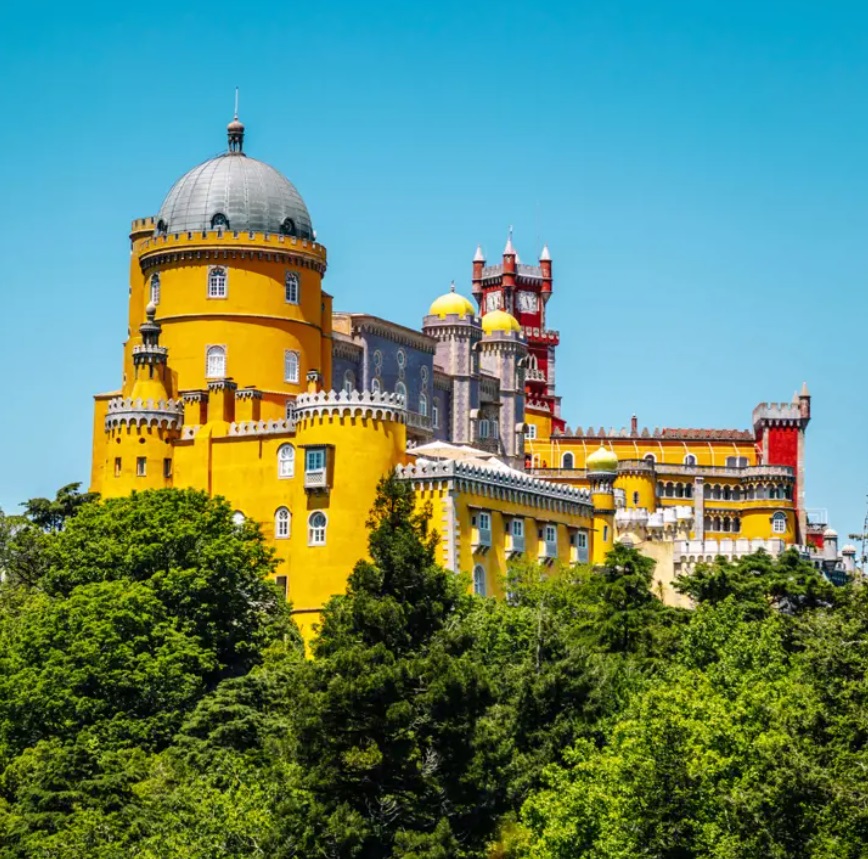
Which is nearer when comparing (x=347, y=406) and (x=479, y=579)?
(x=347, y=406)

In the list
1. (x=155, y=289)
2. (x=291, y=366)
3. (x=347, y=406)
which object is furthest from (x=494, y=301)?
(x=347, y=406)

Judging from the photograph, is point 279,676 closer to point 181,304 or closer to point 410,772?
point 410,772

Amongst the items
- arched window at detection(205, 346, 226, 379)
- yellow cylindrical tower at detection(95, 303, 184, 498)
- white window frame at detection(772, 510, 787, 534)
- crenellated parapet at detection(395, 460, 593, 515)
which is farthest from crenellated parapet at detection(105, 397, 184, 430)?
white window frame at detection(772, 510, 787, 534)

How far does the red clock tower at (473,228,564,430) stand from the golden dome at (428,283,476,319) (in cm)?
3355

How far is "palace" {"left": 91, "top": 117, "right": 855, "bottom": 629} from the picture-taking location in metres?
97.0

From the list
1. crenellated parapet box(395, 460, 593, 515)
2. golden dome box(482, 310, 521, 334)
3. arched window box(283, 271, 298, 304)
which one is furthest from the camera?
golden dome box(482, 310, 521, 334)

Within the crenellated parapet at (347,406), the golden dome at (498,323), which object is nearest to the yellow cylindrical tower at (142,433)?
the crenellated parapet at (347,406)

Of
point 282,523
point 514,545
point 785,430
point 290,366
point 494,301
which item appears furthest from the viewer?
point 494,301

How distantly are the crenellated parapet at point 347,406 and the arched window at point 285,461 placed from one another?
1.35m

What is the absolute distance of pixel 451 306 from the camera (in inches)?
5054

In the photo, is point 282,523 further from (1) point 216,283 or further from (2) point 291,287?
(2) point 291,287

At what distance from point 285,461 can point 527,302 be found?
73.6 m

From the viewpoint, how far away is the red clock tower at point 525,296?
16412 centimetres

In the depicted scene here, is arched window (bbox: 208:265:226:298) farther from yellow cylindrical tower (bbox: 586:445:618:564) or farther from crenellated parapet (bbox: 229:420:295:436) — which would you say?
yellow cylindrical tower (bbox: 586:445:618:564)
